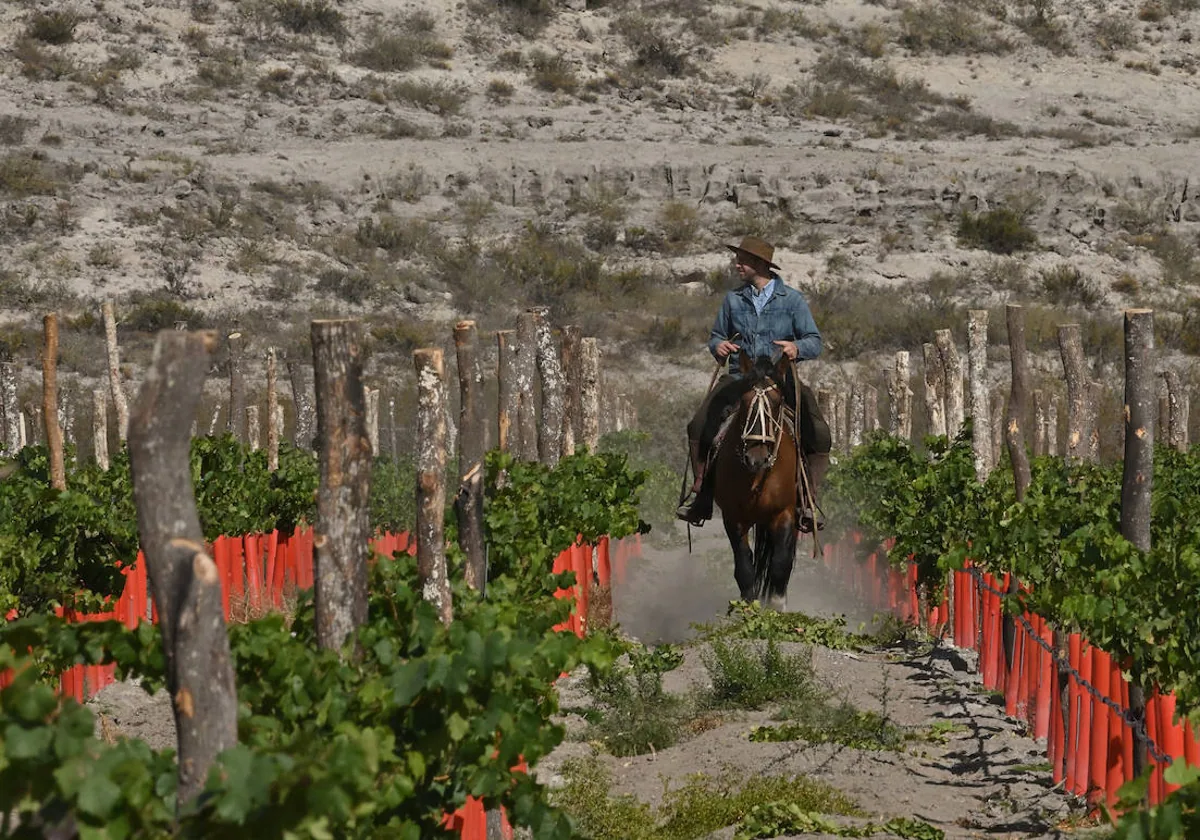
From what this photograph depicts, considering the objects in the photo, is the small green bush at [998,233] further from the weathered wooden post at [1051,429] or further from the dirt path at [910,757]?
the dirt path at [910,757]

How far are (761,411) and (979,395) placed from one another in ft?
7.90

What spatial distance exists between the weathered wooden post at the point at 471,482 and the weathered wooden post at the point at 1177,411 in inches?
650

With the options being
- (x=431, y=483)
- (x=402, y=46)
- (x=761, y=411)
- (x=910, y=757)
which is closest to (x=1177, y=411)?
(x=761, y=411)

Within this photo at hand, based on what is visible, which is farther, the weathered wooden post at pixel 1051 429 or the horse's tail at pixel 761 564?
the weathered wooden post at pixel 1051 429

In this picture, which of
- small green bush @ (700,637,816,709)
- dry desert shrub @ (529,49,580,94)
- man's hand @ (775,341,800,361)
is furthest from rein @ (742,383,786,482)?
dry desert shrub @ (529,49,580,94)

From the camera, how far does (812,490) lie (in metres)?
13.0

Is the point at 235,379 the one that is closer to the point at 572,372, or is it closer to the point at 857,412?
the point at 572,372

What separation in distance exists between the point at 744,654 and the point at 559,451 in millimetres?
4262

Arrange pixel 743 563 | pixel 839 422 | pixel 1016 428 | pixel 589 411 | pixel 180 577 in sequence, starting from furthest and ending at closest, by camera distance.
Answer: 1. pixel 839 422
2. pixel 589 411
3. pixel 743 563
4. pixel 1016 428
5. pixel 180 577

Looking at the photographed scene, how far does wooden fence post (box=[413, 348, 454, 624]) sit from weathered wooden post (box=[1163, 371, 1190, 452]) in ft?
57.7

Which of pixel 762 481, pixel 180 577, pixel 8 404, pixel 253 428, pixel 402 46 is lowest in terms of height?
pixel 253 428

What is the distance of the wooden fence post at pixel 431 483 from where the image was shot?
671 cm

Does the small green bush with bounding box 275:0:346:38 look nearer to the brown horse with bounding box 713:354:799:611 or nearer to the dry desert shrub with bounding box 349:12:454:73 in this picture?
the dry desert shrub with bounding box 349:12:454:73

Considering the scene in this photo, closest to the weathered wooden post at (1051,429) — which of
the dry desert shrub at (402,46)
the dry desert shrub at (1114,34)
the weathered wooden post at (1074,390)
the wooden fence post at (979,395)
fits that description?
the weathered wooden post at (1074,390)
